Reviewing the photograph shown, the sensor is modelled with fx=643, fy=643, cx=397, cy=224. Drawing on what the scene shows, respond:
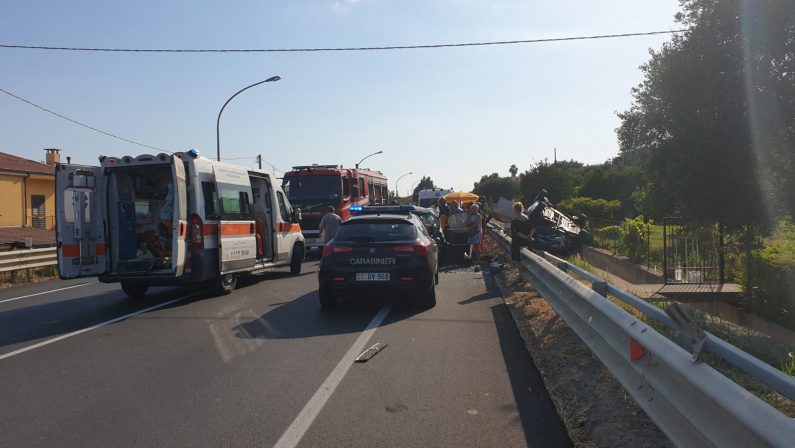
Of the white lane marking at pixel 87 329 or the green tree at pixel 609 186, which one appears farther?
the green tree at pixel 609 186

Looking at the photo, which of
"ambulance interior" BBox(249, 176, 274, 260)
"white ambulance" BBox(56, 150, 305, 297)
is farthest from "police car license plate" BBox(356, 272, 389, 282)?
"ambulance interior" BBox(249, 176, 274, 260)

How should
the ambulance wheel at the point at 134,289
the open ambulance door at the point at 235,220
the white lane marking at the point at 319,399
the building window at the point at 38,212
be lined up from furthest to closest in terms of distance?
the building window at the point at 38,212 → the ambulance wheel at the point at 134,289 → the open ambulance door at the point at 235,220 → the white lane marking at the point at 319,399

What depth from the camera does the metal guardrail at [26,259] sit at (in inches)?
626

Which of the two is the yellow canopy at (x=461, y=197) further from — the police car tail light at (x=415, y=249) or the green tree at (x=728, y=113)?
the police car tail light at (x=415, y=249)

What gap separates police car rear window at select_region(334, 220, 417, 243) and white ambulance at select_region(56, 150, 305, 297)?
257 cm

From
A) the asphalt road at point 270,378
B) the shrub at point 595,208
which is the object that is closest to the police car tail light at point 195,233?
the asphalt road at point 270,378

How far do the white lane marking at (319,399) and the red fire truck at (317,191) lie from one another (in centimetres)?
1362

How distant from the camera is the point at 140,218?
1266 cm

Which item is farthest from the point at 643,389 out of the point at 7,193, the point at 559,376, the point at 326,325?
the point at 7,193

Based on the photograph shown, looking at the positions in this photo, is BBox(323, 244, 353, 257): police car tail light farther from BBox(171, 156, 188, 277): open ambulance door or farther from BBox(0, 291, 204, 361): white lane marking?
BBox(0, 291, 204, 361): white lane marking

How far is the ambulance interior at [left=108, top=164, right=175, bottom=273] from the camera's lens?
11.8 metres

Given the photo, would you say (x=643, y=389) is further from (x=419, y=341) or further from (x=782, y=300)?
(x=782, y=300)

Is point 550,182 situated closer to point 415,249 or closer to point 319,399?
point 415,249

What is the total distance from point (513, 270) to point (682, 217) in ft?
12.7
